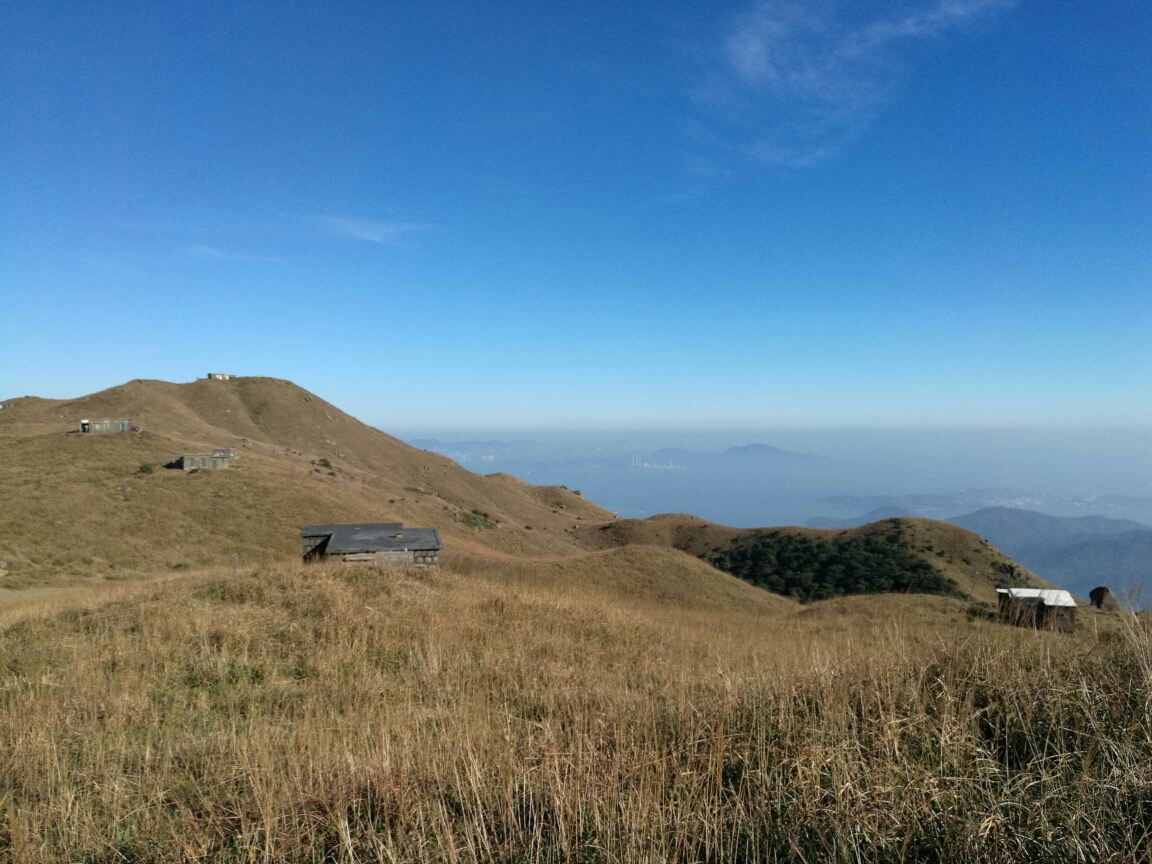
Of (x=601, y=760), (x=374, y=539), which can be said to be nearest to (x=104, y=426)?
(x=374, y=539)

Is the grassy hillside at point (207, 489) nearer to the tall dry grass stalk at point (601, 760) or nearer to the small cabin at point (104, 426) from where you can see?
the small cabin at point (104, 426)

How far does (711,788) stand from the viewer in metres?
3.33

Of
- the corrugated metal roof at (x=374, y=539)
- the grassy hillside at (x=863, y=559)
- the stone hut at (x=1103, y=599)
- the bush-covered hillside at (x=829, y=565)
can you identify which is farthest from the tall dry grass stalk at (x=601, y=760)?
the bush-covered hillside at (x=829, y=565)

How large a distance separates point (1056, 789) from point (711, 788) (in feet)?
5.56

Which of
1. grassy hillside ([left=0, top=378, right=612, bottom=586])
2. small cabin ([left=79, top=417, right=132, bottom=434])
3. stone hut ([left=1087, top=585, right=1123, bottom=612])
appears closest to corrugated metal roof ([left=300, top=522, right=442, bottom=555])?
grassy hillside ([left=0, top=378, right=612, bottom=586])

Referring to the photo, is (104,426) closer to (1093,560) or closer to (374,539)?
(374,539)

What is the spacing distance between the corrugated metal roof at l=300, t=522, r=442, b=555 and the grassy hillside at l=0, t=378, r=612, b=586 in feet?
25.4

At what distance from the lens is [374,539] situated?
17.7 metres

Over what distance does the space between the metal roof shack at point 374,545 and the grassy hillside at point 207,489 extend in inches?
286

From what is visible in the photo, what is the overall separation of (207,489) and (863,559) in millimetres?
46033

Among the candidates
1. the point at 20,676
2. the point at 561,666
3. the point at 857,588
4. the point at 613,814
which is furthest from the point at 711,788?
the point at 857,588

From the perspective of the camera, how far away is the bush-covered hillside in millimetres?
40375

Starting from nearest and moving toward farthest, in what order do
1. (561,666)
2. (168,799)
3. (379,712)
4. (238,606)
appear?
(168,799)
(379,712)
(561,666)
(238,606)

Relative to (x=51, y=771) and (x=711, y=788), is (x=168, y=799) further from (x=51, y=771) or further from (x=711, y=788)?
(x=711, y=788)
